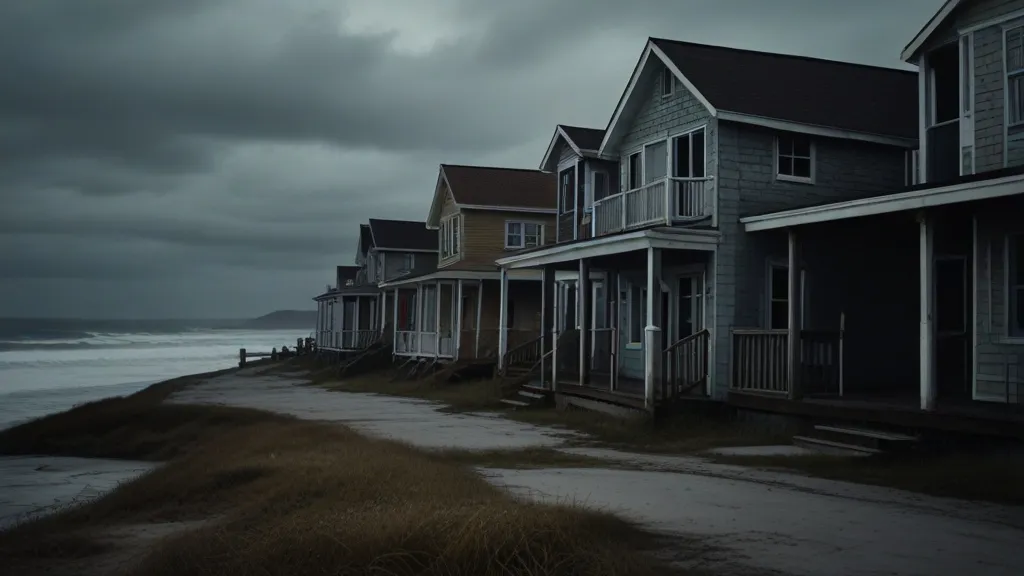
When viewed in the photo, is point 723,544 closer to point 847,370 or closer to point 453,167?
point 847,370

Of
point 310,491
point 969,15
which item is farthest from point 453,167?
point 310,491

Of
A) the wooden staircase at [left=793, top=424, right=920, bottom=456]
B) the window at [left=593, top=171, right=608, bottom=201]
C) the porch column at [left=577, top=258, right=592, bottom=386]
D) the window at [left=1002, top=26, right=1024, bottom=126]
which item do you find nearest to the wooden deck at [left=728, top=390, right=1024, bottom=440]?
the wooden staircase at [left=793, top=424, right=920, bottom=456]

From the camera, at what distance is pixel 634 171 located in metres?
24.0

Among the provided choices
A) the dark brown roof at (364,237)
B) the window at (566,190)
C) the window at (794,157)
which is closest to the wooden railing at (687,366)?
the window at (794,157)

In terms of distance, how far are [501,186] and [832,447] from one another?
2613 cm

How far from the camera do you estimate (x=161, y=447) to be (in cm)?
2012

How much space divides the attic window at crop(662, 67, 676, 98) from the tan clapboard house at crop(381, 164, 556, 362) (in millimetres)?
12567

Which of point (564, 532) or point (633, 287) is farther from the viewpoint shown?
point (633, 287)

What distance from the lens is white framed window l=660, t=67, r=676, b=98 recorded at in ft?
72.1

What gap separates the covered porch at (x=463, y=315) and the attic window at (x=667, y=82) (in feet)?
41.4

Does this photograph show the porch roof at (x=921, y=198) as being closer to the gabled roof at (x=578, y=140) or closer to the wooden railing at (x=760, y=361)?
the wooden railing at (x=760, y=361)

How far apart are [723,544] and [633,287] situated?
16.9m

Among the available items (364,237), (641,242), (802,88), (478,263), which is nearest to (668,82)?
(802,88)

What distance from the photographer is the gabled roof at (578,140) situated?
2606 cm
